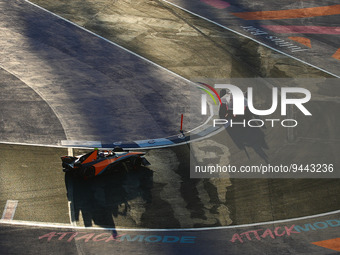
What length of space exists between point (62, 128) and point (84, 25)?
1710cm

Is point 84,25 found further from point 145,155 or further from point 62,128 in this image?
point 145,155

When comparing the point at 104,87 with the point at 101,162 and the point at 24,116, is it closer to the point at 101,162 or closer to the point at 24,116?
the point at 24,116

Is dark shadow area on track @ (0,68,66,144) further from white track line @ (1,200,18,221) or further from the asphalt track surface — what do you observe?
white track line @ (1,200,18,221)

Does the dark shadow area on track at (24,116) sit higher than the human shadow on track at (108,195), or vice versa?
the dark shadow area on track at (24,116)

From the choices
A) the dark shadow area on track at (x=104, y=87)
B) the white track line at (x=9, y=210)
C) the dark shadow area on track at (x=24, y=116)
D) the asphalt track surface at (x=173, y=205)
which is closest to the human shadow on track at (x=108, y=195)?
the asphalt track surface at (x=173, y=205)

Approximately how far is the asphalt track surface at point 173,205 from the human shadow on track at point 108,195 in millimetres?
51

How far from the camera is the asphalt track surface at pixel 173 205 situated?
29391 millimetres

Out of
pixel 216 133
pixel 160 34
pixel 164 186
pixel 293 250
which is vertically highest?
pixel 160 34

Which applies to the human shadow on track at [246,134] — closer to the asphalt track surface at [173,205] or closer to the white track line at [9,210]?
the asphalt track surface at [173,205]

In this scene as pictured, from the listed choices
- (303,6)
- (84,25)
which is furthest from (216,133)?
(303,6)

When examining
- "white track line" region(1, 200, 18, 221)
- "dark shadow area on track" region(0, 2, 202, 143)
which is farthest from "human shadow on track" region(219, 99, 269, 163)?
"white track line" region(1, 200, 18, 221)

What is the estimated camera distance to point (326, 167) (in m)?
36.0

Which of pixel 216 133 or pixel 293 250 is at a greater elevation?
pixel 216 133

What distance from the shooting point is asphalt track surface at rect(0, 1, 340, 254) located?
1157 inches
